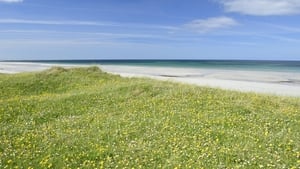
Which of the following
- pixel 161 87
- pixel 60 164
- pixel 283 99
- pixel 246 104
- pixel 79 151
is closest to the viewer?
pixel 60 164

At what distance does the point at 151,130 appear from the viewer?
1605 cm

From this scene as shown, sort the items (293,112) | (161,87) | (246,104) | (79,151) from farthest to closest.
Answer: (161,87) < (246,104) < (293,112) < (79,151)

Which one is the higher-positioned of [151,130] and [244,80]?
[151,130]

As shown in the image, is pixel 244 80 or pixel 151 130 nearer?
pixel 151 130

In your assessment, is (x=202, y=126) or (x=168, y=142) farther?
(x=202, y=126)

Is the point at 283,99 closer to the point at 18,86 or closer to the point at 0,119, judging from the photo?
the point at 0,119

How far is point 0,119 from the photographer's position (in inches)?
789

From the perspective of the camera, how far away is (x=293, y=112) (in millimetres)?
18906

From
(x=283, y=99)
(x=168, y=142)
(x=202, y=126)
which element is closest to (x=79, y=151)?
(x=168, y=142)

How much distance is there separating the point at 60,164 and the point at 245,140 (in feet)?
21.4

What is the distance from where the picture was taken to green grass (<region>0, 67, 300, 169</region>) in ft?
40.8

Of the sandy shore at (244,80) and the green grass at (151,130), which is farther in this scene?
the sandy shore at (244,80)

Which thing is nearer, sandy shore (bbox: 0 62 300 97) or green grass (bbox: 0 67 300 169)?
green grass (bbox: 0 67 300 169)

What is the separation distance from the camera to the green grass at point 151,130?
1243 cm
